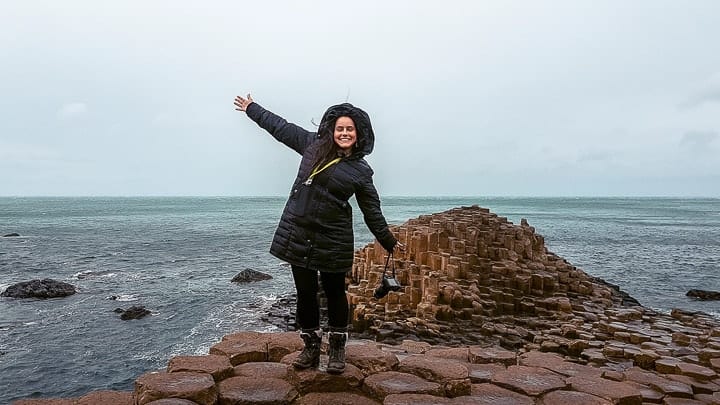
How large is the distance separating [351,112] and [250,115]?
41.7 inches

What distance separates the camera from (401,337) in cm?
1117

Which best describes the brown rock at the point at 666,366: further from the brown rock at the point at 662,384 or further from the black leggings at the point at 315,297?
the black leggings at the point at 315,297

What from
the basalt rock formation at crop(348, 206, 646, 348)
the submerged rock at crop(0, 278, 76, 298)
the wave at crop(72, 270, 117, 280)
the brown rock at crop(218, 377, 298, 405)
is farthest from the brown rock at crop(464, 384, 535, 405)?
the wave at crop(72, 270, 117, 280)

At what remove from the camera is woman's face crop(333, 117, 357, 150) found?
173 inches


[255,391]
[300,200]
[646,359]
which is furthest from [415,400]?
[646,359]

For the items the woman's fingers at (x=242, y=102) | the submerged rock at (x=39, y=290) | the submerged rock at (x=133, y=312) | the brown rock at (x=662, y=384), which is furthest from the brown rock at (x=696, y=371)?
the submerged rock at (x=39, y=290)

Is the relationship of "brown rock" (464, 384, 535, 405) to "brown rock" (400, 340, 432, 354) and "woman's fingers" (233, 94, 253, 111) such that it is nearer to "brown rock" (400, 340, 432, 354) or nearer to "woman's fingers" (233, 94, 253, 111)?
"brown rock" (400, 340, 432, 354)

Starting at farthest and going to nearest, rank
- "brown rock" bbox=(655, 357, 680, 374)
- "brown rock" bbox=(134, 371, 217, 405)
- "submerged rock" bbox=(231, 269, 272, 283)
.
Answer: "submerged rock" bbox=(231, 269, 272, 283)
"brown rock" bbox=(655, 357, 680, 374)
"brown rock" bbox=(134, 371, 217, 405)

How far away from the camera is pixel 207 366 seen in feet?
15.9

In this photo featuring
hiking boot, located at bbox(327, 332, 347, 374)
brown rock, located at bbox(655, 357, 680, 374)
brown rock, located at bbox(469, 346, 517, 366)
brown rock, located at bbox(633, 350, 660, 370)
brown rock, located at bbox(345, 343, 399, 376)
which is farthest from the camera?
brown rock, located at bbox(633, 350, 660, 370)

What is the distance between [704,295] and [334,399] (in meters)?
19.9

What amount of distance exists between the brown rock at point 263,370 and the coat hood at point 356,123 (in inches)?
87.3

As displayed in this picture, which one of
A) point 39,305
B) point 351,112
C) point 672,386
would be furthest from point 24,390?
point 672,386

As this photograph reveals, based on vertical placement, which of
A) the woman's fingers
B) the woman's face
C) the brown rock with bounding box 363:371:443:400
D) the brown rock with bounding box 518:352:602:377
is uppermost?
the woman's fingers
